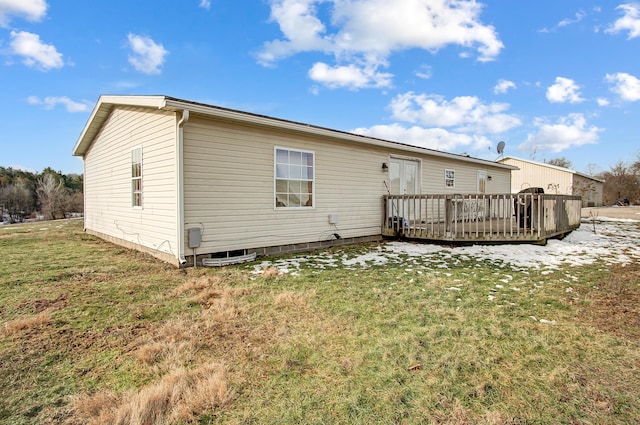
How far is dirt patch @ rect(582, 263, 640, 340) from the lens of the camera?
10.2ft

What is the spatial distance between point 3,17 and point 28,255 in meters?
7.77

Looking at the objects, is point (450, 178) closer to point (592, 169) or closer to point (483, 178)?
point (483, 178)

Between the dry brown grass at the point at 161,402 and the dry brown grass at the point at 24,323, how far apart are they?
68.7 inches

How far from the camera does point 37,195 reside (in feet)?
107

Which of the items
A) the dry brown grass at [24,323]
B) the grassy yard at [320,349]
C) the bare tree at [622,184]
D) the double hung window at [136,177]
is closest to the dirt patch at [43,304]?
the grassy yard at [320,349]

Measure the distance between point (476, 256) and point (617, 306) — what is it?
295 centimetres

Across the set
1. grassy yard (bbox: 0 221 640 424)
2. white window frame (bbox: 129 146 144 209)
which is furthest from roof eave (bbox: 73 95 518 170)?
grassy yard (bbox: 0 221 640 424)

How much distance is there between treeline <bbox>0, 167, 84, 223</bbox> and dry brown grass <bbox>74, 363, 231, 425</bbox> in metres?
33.9

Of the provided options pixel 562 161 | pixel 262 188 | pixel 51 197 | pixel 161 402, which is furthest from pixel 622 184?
pixel 51 197

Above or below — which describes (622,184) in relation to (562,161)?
below

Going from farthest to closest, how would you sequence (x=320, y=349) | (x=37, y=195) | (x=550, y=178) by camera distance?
1. (x=37, y=195)
2. (x=550, y=178)
3. (x=320, y=349)

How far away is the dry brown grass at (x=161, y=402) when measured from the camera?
180cm

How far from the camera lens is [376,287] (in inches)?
175

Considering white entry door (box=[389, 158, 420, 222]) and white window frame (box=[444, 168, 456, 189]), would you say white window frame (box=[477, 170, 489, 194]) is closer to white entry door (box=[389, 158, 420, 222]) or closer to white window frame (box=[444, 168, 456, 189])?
white window frame (box=[444, 168, 456, 189])
